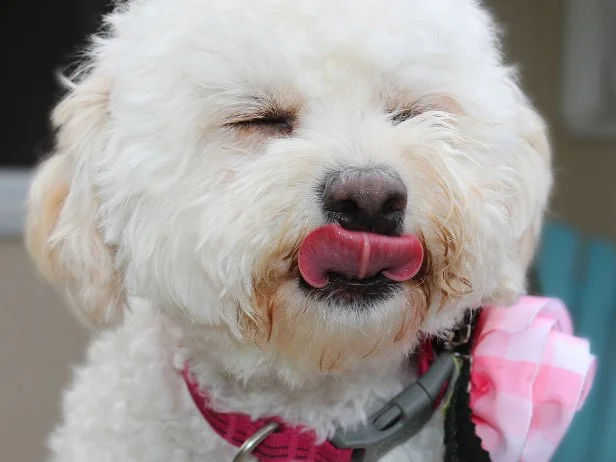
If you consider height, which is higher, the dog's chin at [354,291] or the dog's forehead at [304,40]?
the dog's forehead at [304,40]

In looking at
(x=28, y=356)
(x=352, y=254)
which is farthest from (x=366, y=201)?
(x=28, y=356)

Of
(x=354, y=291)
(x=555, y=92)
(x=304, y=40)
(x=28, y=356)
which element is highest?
(x=304, y=40)

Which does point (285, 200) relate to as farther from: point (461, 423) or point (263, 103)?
point (461, 423)

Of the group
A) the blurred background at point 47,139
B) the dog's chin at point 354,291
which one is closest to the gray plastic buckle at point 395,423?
the dog's chin at point 354,291

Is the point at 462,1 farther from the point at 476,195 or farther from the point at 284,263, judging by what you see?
the point at 284,263

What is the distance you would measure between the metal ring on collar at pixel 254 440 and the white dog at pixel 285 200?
0.07 ft

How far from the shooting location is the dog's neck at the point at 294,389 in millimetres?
689

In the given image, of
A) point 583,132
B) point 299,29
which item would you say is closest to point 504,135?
point 299,29

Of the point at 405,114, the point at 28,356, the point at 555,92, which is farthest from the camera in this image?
the point at 555,92

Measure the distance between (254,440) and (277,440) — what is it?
0.11ft

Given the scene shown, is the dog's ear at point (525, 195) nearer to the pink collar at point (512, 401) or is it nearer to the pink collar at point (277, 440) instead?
the pink collar at point (512, 401)

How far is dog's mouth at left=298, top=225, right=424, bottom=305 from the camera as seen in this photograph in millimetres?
535

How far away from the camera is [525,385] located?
0.68 meters

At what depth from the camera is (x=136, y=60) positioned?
0.66 m
